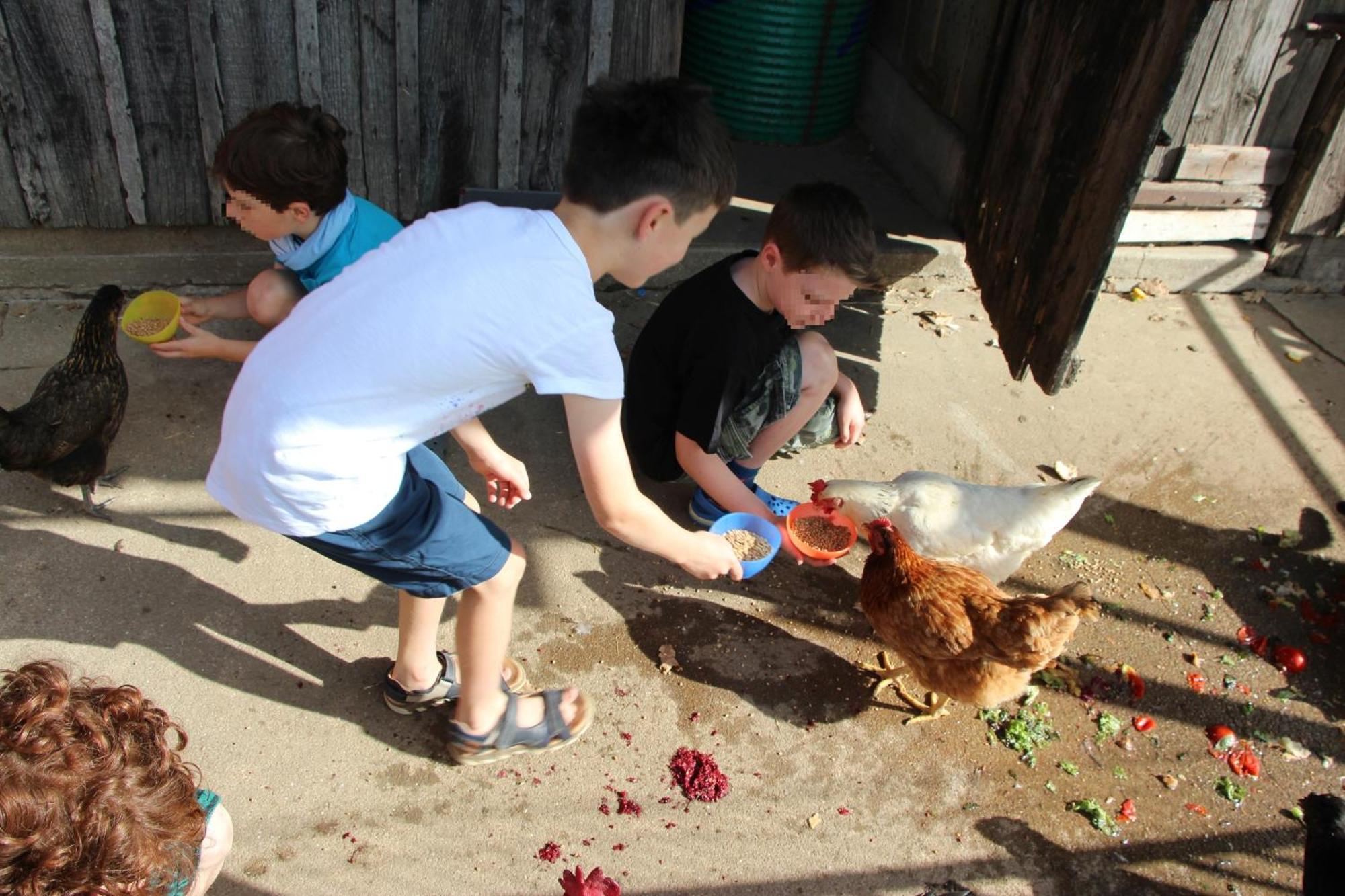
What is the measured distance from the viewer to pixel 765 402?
344 cm

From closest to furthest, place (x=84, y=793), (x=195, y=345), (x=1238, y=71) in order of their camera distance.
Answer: (x=84, y=793) < (x=195, y=345) < (x=1238, y=71)

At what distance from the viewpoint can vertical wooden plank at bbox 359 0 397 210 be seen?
13.2ft

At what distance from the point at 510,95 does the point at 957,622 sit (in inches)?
119

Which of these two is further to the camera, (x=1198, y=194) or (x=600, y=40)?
(x=1198, y=194)

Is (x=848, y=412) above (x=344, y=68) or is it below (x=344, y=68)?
below

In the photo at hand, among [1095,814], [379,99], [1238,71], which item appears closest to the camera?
[1095,814]

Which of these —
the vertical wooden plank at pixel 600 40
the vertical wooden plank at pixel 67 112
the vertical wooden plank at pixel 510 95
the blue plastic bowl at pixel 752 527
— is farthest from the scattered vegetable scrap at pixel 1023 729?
the vertical wooden plank at pixel 67 112

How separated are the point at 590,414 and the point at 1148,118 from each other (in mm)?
2395

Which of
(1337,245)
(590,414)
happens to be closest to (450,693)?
(590,414)

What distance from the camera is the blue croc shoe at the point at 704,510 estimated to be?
3646 mm

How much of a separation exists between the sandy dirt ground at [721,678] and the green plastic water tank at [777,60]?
97.8 inches

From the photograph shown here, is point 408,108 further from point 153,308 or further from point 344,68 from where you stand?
point 153,308

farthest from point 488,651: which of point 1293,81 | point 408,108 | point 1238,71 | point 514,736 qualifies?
point 1293,81

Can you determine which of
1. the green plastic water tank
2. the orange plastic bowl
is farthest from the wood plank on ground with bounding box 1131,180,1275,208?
the orange plastic bowl
